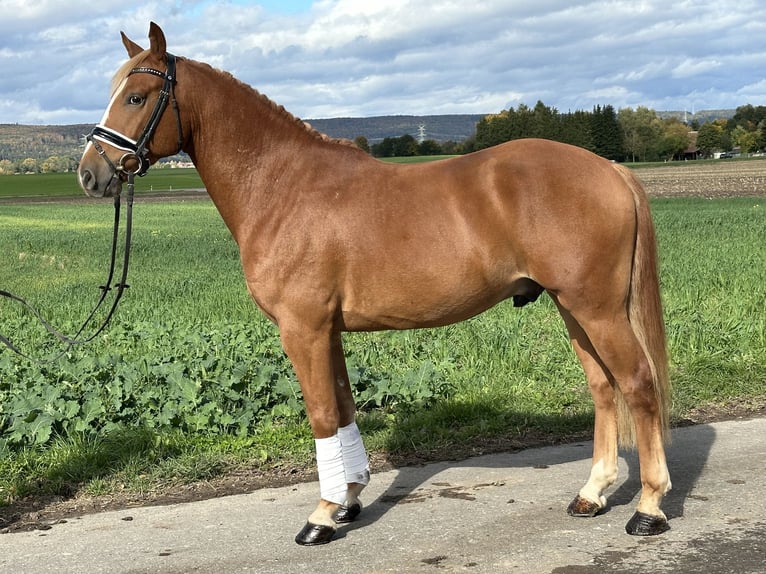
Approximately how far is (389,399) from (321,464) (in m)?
2.42

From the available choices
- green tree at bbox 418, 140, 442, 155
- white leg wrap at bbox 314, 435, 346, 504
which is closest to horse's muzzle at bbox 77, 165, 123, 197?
white leg wrap at bbox 314, 435, 346, 504

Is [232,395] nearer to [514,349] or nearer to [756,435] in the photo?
[514,349]

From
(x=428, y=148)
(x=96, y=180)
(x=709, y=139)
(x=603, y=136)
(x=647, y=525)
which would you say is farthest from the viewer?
(x=709, y=139)

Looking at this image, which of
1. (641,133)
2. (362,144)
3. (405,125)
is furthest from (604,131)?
(362,144)

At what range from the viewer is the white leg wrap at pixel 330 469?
4470 mm

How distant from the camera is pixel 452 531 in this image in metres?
4.28

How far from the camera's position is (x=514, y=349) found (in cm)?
819

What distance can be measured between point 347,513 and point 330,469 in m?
0.33

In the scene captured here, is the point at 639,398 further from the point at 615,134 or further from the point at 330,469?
the point at 615,134

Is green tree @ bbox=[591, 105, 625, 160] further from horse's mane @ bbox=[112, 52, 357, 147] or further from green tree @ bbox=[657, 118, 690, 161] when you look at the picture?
horse's mane @ bbox=[112, 52, 357, 147]

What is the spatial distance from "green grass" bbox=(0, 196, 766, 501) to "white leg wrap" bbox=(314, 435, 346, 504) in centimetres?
109

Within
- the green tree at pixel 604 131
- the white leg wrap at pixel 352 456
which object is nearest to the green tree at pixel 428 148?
the green tree at pixel 604 131

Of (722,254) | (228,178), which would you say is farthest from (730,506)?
(722,254)

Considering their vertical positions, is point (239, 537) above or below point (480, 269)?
below
